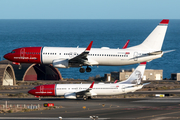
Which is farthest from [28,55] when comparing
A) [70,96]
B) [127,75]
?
[127,75]

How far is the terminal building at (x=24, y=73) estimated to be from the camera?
13075 centimetres

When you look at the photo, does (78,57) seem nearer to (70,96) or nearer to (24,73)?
(70,96)

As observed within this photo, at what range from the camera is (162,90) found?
113938 mm

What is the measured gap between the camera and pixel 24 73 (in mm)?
144000

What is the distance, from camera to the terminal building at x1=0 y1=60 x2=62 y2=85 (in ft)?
429

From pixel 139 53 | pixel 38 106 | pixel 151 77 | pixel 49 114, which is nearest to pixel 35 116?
pixel 49 114

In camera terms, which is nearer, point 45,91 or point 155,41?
point 155,41

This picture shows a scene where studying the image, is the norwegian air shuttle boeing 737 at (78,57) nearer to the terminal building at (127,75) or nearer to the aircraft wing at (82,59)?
the aircraft wing at (82,59)

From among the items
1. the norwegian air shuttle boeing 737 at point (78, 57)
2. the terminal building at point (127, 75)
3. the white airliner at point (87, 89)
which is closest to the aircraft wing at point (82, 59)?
the norwegian air shuttle boeing 737 at point (78, 57)

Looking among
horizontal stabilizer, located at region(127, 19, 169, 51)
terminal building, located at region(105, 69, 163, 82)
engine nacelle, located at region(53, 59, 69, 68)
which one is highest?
horizontal stabilizer, located at region(127, 19, 169, 51)

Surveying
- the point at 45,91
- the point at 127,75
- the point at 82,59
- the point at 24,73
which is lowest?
the point at 45,91

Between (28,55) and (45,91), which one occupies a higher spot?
(28,55)

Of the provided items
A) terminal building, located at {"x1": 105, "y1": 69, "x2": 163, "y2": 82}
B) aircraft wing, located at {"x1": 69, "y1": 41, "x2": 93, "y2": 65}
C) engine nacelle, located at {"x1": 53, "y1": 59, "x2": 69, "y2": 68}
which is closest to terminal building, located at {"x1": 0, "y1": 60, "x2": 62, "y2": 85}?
terminal building, located at {"x1": 105, "y1": 69, "x2": 163, "y2": 82}

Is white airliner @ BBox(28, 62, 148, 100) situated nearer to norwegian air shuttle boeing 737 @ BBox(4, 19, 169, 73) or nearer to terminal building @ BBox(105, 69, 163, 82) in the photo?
norwegian air shuttle boeing 737 @ BBox(4, 19, 169, 73)
